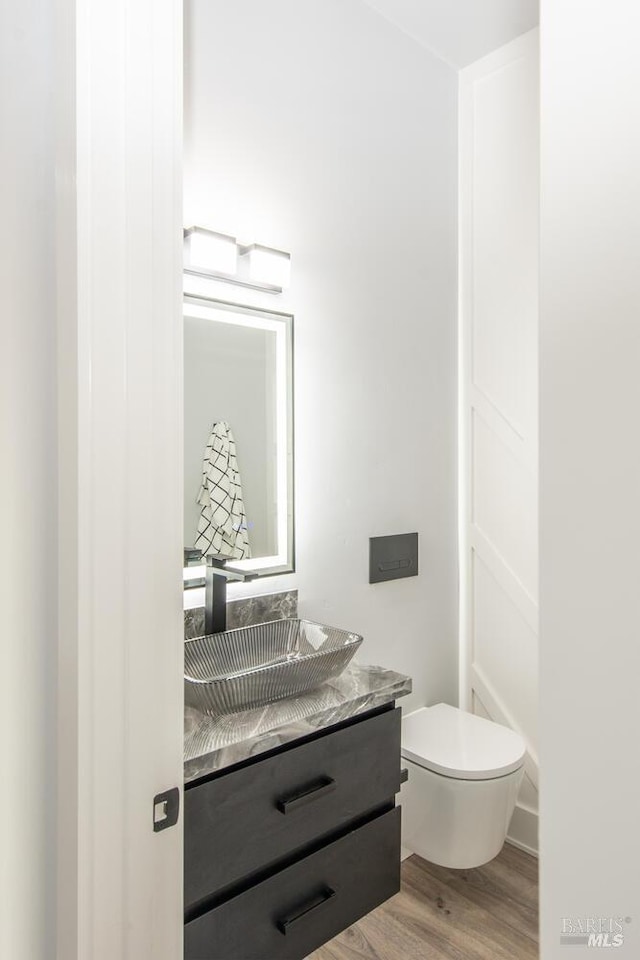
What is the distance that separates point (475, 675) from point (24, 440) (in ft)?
6.20

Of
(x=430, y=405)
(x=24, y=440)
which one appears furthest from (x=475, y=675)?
(x=24, y=440)

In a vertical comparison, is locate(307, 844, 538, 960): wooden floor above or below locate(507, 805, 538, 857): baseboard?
below

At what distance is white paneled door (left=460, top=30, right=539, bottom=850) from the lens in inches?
81.7

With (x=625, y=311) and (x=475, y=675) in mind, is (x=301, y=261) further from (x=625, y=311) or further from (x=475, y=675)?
(x=625, y=311)

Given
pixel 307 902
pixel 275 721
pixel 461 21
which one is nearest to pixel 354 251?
pixel 461 21

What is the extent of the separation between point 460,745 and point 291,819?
0.77 metres

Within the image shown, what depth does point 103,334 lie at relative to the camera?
0.79 metres

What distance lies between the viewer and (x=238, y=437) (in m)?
1.68

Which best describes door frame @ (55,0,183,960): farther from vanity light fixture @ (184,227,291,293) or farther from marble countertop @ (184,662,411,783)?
vanity light fixture @ (184,227,291,293)

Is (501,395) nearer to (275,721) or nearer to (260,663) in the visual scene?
(260,663)

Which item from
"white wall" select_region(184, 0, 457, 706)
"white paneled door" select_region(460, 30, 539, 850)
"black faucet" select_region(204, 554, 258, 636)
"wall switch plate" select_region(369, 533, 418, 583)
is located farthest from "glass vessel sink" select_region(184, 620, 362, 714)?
"white paneled door" select_region(460, 30, 539, 850)

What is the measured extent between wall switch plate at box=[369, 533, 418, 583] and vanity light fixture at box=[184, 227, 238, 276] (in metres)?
0.93

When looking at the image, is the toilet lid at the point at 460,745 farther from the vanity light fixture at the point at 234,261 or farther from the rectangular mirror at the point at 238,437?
the vanity light fixture at the point at 234,261

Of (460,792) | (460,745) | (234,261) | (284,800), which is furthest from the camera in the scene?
(460,745)
